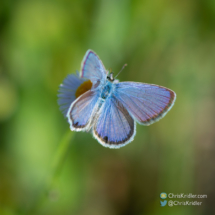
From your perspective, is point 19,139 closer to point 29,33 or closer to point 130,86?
point 29,33

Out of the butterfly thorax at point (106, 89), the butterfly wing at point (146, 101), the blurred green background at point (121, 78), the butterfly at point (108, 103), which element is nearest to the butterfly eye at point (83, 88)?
the butterfly at point (108, 103)

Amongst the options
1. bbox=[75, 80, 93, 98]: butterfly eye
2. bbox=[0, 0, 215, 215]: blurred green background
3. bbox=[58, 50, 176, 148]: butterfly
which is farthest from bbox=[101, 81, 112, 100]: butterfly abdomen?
bbox=[0, 0, 215, 215]: blurred green background

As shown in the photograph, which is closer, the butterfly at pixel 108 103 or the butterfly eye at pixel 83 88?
the butterfly at pixel 108 103

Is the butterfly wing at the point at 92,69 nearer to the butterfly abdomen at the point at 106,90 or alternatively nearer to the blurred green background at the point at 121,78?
the butterfly abdomen at the point at 106,90

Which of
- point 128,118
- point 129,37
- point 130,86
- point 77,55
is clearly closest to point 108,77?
point 130,86

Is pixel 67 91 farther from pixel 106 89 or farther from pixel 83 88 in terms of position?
pixel 106 89

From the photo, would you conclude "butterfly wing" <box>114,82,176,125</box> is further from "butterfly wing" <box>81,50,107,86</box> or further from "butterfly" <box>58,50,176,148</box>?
"butterfly wing" <box>81,50,107,86</box>

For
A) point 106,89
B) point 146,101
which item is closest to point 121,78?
point 106,89

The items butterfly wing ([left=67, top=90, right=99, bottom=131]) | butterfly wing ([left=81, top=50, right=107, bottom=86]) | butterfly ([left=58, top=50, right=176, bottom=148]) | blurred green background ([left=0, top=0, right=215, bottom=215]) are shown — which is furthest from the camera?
blurred green background ([left=0, top=0, right=215, bottom=215])
